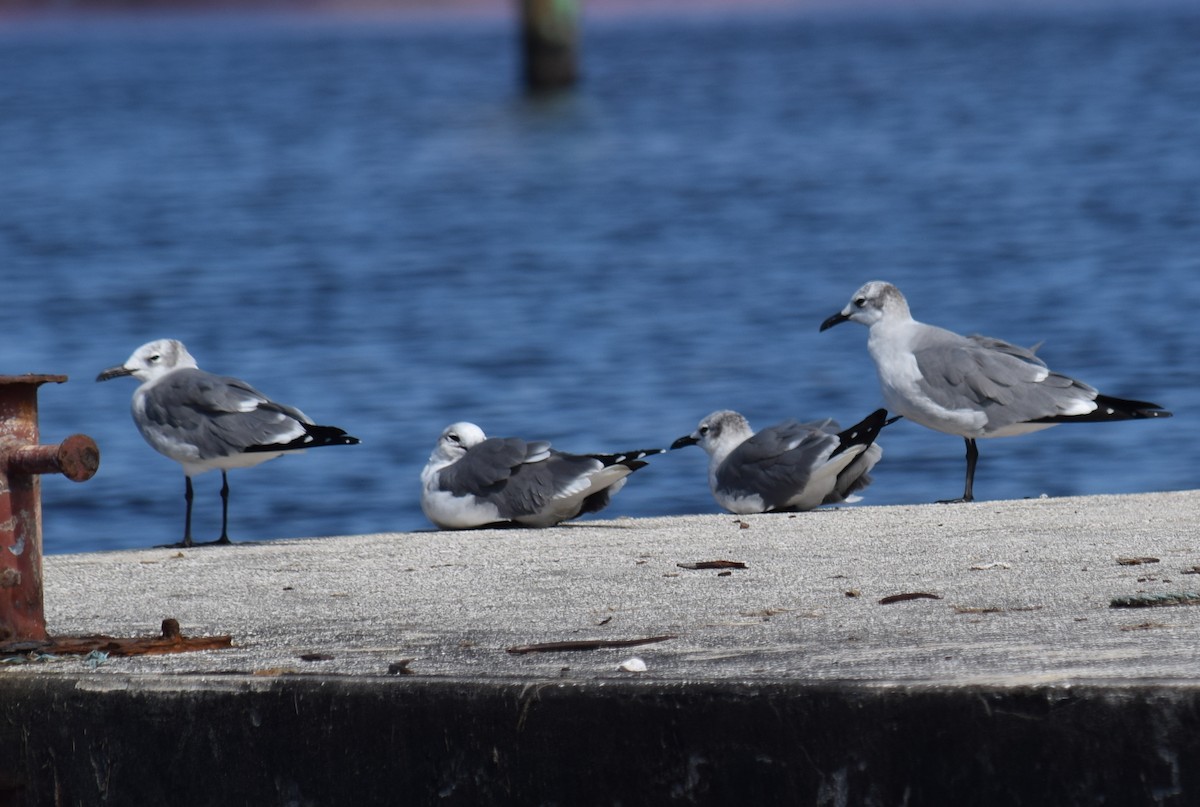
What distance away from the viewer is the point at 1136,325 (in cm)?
1514

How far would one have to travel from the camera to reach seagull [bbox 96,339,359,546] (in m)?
7.05

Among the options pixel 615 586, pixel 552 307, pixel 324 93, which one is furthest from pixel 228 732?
pixel 324 93

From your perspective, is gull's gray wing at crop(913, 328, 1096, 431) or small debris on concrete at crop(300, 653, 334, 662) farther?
gull's gray wing at crop(913, 328, 1096, 431)

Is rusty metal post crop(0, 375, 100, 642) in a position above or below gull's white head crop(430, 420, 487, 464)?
above

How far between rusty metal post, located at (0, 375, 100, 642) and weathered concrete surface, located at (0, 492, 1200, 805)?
0.19m

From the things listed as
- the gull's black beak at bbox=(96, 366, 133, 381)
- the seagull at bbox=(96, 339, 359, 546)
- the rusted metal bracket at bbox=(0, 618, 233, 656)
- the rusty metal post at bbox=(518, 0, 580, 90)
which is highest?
the rusty metal post at bbox=(518, 0, 580, 90)

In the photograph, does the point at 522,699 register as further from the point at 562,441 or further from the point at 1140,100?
the point at 1140,100

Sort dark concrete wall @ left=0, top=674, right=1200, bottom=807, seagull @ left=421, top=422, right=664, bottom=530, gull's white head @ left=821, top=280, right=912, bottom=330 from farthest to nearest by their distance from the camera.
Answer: gull's white head @ left=821, top=280, right=912, bottom=330 → seagull @ left=421, top=422, right=664, bottom=530 → dark concrete wall @ left=0, top=674, right=1200, bottom=807

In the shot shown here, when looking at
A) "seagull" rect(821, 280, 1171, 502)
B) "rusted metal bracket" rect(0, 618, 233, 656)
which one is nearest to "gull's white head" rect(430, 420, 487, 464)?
"seagull" rect(821, 280, 1171, 502)

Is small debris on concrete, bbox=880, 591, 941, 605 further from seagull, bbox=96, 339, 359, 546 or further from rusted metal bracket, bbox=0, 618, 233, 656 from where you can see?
seagull, bbox=96, 339, 359, 546

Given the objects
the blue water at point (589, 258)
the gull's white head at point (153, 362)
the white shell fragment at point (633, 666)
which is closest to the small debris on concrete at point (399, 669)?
the white shell fragment at point (633, 666)

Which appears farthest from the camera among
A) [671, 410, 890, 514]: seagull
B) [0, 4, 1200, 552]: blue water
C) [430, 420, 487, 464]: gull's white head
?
[0, 4, 1200, 552]: blue water

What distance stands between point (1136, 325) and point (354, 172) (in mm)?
17100

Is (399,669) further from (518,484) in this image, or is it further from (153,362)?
(153,362)
